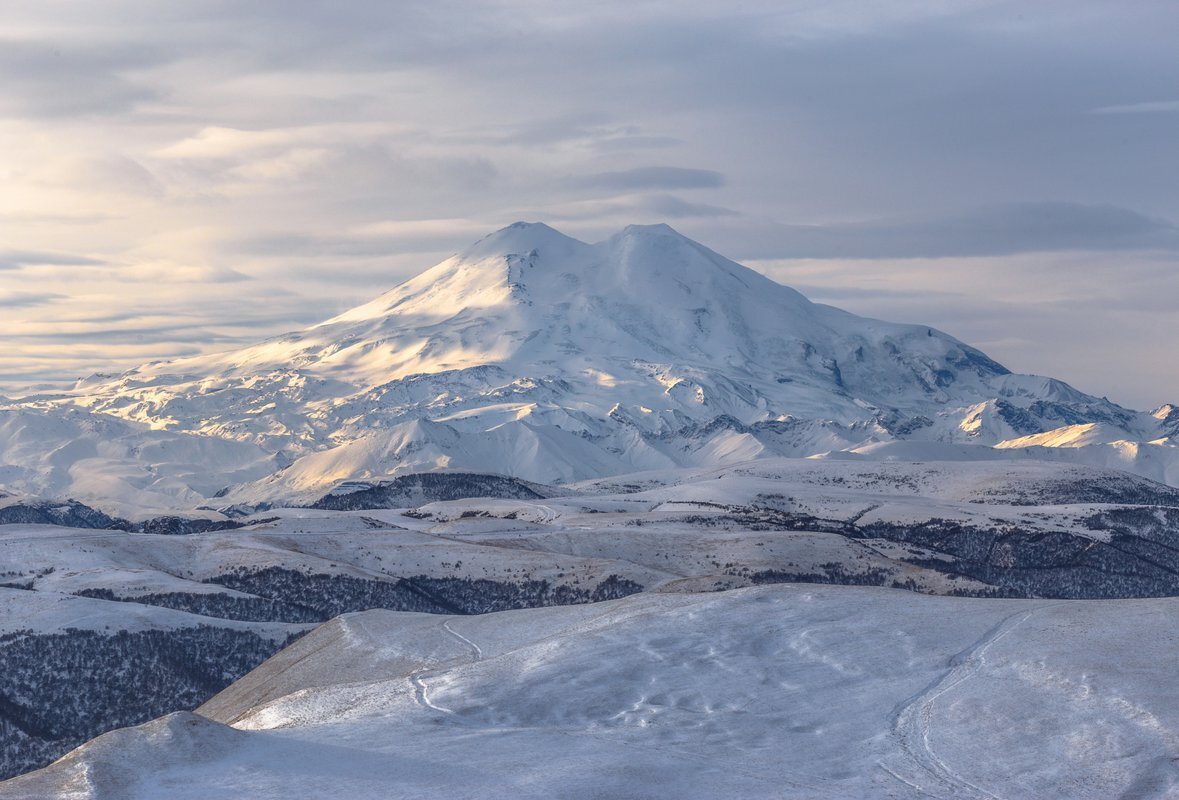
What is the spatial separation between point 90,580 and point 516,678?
79.1m

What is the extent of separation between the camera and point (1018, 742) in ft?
190

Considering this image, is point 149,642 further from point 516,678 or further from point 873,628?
point 873,628

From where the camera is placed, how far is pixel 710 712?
65.2m

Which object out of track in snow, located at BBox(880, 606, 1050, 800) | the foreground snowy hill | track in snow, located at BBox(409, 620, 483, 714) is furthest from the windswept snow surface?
the foreground snowy hill

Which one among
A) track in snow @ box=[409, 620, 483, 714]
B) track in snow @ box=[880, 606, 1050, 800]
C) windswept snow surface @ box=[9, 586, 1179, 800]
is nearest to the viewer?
windswept snow surface @ box=[9, 586, 1179, 800]

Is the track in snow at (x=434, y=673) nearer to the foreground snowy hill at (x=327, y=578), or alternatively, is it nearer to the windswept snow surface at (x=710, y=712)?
the windswept snow surface at (x=710, y=712)

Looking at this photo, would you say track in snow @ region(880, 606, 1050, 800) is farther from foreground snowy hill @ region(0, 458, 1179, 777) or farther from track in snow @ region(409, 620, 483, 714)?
foreground snowy hill @ region(0, 458, 1179, 777)

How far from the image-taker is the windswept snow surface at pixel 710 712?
5272cm

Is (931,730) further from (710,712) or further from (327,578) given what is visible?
(327,578)

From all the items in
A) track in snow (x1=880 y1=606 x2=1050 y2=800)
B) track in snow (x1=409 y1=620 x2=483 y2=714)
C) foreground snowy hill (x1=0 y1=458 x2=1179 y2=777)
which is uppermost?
Result: track in snow (x1=880 y1=606 x2=1050 y2=800)

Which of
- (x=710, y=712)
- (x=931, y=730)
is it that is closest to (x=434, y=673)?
(x=710, y=712)

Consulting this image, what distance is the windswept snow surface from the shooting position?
5272 centimetres

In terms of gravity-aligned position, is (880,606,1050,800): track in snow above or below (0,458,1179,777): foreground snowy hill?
above

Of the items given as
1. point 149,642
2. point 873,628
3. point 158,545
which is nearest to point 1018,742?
point 873,628
